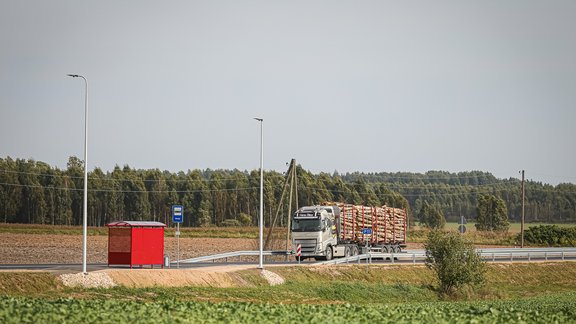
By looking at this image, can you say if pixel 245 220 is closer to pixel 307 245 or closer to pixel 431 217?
pixel 431 217

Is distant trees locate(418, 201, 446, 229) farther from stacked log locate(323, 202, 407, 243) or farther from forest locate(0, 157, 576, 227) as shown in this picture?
stacked log locate(323, 202, 407, 243)

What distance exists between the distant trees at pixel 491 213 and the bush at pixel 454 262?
336 feet

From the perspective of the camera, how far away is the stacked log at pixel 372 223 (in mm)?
70375

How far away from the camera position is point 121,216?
478ft

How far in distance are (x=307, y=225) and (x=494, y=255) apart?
695 inches

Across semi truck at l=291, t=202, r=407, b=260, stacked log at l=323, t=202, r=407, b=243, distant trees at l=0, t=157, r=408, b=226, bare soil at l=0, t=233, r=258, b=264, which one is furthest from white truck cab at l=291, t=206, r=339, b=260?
distant trees at l=0, t=157, r=408, b=226

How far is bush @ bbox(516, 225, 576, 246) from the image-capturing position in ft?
355

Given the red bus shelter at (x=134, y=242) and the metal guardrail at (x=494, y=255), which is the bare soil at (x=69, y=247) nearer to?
the red bus shelter at (x=134, y=242)

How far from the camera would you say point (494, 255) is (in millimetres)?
76000

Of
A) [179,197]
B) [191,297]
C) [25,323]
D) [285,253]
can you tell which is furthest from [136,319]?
[179,197]

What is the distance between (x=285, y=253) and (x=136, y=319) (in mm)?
44151

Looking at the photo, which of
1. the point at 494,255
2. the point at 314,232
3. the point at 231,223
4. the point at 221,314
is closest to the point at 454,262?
the point at 314,232

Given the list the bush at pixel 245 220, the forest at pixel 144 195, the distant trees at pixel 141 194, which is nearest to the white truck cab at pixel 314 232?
the forest at pixel 144 195

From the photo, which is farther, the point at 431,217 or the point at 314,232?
the point at 431,217
